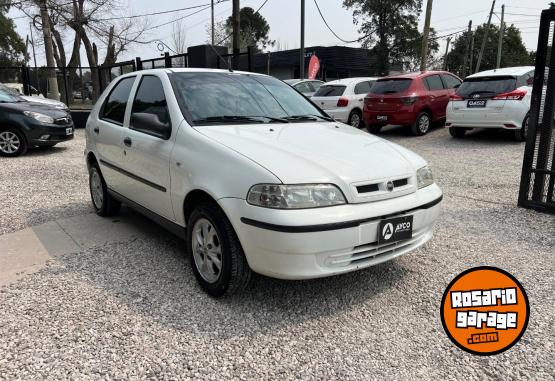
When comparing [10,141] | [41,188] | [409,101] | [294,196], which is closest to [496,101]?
[409,101]

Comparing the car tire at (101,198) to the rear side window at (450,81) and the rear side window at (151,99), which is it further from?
the rear side window at (450,81)

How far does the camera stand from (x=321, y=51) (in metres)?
37.7

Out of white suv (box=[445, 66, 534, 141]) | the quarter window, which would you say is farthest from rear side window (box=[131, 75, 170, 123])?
white suv (box=[445, 66, 534, 141])

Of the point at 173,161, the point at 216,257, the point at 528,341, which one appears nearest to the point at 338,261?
the point at 216,257

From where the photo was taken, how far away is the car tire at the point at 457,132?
11296 millimetres

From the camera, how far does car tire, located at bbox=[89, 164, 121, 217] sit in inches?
201

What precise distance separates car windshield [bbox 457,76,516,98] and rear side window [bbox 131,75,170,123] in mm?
8046

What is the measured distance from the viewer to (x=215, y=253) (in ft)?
10.5

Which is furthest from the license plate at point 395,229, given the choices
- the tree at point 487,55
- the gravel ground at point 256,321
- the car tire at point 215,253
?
the tree at point 487,55

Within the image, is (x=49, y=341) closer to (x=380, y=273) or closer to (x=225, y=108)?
(x=225, y=108)

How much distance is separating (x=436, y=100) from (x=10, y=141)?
10.1 metres

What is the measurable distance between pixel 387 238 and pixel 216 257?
1171 millimetres

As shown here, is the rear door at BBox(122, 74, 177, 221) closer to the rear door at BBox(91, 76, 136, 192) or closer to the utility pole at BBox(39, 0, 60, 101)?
the rear door at BBox(91, 76, 136, 192)

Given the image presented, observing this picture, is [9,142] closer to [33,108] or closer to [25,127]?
[25,127]
